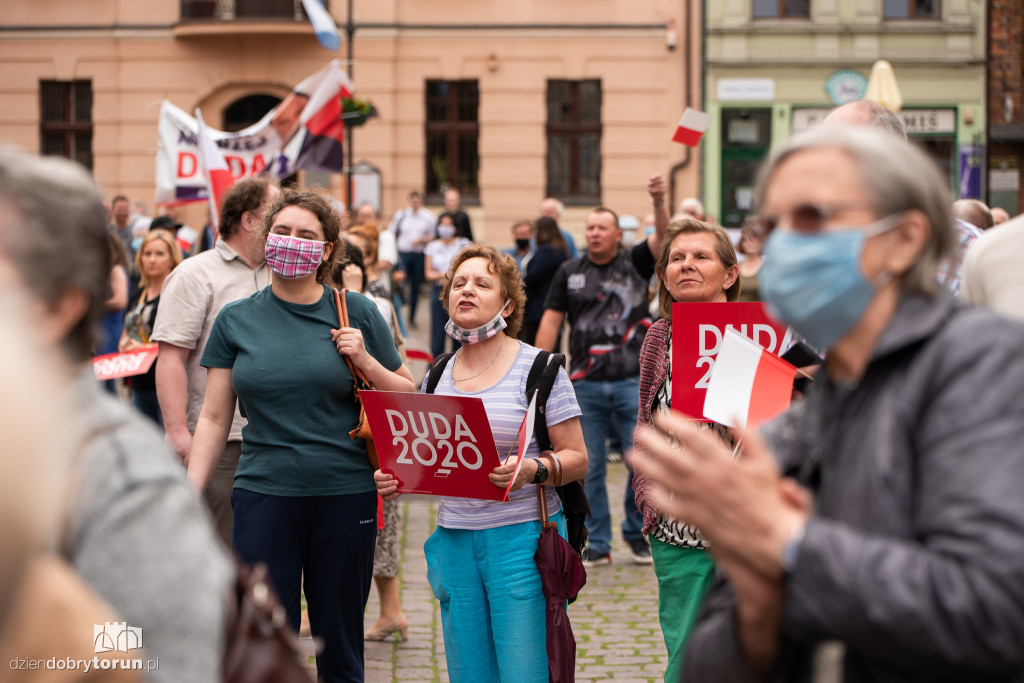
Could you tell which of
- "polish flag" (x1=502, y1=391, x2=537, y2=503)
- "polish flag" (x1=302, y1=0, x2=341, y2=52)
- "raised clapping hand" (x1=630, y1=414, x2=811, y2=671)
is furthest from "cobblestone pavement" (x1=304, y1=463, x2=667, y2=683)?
"polish flag" (x1=302, y1=0, x2=341, y2=52)

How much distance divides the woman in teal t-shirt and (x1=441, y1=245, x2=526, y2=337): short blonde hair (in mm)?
539

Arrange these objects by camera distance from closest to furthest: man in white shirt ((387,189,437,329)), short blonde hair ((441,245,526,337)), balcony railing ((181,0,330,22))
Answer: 1. short blonde hair ((441,245,526,337))
2. man in white shirt ((387,189,437,329))
3. balcony railing ((181,0,330,22))

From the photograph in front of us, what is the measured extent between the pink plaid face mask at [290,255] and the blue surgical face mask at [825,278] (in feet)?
9.44

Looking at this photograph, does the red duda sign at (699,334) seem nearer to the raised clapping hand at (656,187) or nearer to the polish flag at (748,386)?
the polish flag at (748,386)

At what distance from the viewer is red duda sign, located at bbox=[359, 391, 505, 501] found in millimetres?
4297

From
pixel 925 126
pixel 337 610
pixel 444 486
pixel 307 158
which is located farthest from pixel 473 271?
pixel 925 126

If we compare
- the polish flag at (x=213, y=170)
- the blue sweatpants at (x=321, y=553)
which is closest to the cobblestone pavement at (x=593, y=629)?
the blue sweatpants at (x=321, y=553)

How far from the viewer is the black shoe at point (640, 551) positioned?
321 inches

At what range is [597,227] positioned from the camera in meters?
8.23

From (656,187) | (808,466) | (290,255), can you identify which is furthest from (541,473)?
(656,187)

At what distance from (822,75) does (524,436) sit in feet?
76.2

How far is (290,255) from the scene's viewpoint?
15.0ft

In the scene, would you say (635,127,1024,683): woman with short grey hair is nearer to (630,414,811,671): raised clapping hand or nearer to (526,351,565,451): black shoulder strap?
(630,414,811,671): raised clapping hand

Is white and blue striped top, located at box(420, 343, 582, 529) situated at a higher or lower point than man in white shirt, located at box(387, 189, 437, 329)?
lower
